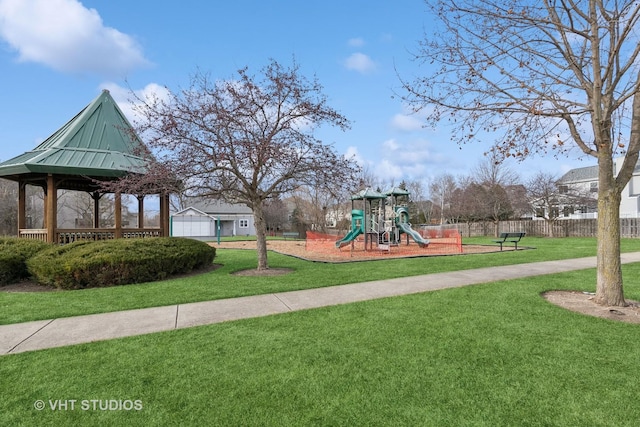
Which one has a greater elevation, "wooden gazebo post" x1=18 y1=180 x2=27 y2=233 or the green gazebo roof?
the green gazebo roof

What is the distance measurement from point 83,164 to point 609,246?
13825mm

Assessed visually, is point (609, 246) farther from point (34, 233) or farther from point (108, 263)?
point (34, 233)

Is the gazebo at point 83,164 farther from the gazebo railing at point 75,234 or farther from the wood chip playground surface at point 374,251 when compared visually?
the wood chip playground surface at point 374,251

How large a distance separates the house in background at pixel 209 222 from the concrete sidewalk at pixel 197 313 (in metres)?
29.6

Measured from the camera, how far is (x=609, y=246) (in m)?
5.83

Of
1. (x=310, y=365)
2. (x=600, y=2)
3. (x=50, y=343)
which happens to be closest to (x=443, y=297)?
(x=310, y=365)

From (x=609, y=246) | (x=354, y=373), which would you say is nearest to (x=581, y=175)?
(x=609, y=246)

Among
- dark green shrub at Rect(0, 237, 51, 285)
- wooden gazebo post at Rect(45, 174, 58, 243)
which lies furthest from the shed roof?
dark green shrub at Rect(0, 237, 51, 285)

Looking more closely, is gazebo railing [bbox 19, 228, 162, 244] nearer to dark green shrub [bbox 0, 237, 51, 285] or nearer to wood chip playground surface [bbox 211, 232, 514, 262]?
dark green shrub [bbox 0, 237, 51, 285]

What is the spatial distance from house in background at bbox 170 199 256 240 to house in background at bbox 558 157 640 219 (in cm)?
3331

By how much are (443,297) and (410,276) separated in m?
2.46

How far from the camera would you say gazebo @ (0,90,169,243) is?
10.8 metres

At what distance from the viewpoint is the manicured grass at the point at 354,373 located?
2.77m

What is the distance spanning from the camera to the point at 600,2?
5.57 m
